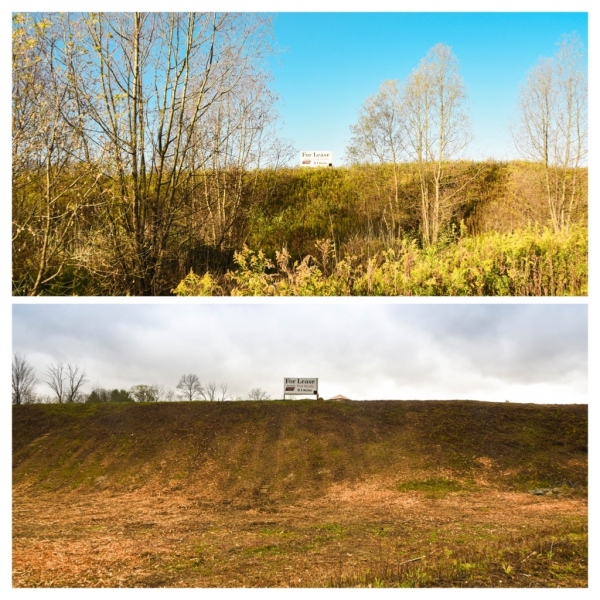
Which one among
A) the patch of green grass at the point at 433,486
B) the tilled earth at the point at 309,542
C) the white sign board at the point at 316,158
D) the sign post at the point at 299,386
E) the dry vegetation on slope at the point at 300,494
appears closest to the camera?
the tilled earth at the point at 309,542

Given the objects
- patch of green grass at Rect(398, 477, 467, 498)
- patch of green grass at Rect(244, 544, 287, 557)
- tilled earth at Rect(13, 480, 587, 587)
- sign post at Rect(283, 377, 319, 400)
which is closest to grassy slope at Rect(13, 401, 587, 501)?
patch of green grass at Rect(398, 477, 467, 498)

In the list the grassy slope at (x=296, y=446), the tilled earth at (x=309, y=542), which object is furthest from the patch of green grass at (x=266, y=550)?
the grassy slope at (x=296, y=446)

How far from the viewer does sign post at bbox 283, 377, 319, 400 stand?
40.8 feet

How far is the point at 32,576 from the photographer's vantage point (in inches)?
241

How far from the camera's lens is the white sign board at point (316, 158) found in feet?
22.7

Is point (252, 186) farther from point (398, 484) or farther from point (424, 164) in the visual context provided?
point (398, 484)

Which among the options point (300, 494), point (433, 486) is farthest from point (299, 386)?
point (433, 486)

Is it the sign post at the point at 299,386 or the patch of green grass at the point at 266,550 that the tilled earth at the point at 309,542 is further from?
the sign post at the point at 299,386

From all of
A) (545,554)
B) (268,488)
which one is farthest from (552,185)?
(268,488)

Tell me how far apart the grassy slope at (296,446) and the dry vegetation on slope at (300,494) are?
0.05m

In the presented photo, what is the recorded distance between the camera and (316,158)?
6.95 m

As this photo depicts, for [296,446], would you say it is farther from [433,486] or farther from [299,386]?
[433,486]

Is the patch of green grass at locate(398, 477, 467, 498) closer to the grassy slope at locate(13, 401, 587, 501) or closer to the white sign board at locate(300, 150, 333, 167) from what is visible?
the grassy slope at locate(13, 401, 587, 501)

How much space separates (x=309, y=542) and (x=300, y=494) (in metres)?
4.25
